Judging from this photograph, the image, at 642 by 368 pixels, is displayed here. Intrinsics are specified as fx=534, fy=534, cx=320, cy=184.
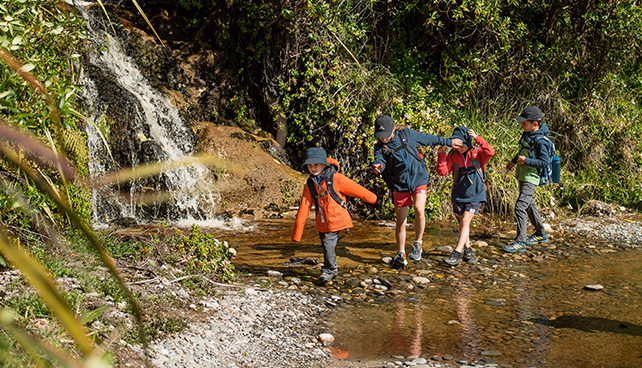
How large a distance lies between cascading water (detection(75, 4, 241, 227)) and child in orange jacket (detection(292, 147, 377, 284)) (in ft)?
12.8

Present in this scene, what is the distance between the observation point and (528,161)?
7.16 metres

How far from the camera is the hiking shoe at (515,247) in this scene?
740 centimetres

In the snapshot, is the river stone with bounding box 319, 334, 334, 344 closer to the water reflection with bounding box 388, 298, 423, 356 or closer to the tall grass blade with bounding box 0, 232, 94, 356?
the water reflection with bounding box 388, 298, 423, 356

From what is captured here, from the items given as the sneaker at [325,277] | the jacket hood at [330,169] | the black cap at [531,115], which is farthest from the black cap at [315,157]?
the black cap at [531,115]

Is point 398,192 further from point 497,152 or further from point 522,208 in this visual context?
point 497,152

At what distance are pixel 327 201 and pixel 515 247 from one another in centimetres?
307

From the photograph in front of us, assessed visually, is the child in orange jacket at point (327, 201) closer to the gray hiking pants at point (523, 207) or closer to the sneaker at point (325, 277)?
the sneaker at point (325, 277)

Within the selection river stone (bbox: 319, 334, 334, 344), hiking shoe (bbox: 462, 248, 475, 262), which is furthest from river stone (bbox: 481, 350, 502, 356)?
hiking shoe (bbox: 462, 248, 475, 262)

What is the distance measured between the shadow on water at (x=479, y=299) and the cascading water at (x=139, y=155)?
1.95 metres

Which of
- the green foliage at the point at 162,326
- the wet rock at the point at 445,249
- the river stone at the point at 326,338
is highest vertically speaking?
the green foliage at the point at 162,326

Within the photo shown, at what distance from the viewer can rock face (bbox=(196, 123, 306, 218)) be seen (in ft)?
33.3

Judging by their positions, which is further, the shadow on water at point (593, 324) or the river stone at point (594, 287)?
the river stone at point (594, 287)

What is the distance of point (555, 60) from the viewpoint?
37.8ft

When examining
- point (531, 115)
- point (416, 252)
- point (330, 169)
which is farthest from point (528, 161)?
point (330, 169)
